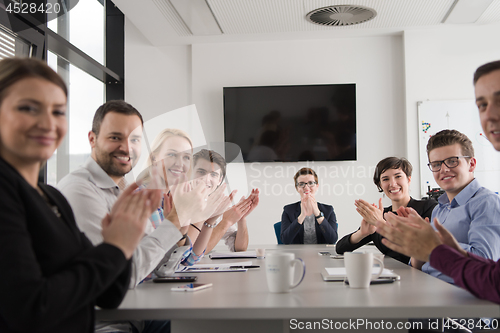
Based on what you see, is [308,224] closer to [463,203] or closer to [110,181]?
[463,203]

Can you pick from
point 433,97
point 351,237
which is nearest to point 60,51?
point 351,237

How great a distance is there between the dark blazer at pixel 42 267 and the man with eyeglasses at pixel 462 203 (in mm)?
1217

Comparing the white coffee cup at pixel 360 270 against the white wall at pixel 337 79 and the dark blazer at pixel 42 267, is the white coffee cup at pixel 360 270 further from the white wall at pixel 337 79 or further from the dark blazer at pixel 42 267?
the white wall at pixel 337 79

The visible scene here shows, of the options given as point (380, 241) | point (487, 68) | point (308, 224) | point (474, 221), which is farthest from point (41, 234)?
point (308, 224)

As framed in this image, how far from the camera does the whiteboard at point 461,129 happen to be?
13.4 ft

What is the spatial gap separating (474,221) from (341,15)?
2.84 meters

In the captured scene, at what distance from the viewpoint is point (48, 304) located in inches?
27.9

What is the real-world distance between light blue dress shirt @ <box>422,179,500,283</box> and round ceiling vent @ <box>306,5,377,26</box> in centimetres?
247

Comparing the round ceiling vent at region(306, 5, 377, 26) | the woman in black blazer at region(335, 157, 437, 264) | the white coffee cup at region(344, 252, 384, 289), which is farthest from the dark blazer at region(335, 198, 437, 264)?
the round ceiling vent at region(306, 5, 377, 26)

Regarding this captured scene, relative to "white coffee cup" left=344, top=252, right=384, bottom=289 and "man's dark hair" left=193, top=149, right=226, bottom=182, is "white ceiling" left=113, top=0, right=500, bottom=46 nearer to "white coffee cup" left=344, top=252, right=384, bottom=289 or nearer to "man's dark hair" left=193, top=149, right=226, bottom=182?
"man's dark hair" left=193, top=149, right=226, bottom=182

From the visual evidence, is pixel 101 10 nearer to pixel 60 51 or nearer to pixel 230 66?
pixel 60 51

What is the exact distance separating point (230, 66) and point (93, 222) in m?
3.54

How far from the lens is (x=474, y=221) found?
1.55m

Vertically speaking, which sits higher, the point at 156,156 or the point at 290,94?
the point at 290,94
